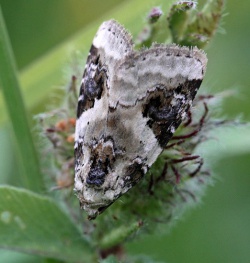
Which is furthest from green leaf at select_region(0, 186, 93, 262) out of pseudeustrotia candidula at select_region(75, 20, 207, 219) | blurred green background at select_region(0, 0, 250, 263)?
blurred green background at select_region(0, 0, 250, 263)

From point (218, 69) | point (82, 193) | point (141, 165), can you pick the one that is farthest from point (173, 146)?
point (218, 69)

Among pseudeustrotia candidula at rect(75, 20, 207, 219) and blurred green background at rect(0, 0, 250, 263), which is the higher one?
pseudeustrotia candidula at rect(75, 20, 207, 219)

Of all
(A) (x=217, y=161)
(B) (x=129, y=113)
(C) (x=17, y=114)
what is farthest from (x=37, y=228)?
(A) (x=217, y=161)

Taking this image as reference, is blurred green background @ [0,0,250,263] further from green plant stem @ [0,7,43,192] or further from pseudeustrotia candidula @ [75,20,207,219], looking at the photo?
pseudeustrotia candidula @ [75,20,207,219]

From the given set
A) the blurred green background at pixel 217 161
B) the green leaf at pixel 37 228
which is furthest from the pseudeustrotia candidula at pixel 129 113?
the blurred green background at pixel 217 161

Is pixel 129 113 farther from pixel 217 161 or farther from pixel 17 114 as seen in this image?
pixel 217 161
